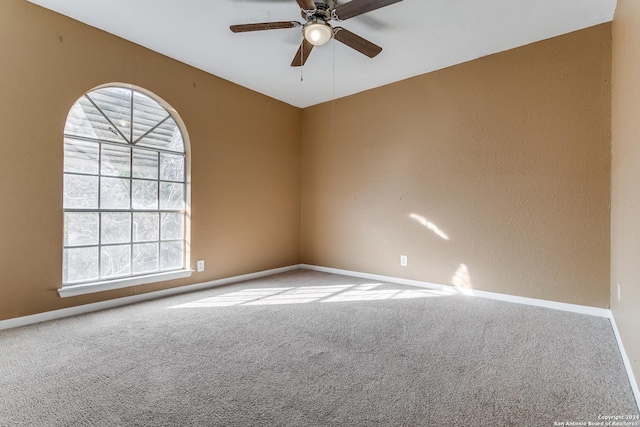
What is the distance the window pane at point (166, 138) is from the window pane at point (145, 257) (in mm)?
1053

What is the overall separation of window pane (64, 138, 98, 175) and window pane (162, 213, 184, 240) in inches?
31.0

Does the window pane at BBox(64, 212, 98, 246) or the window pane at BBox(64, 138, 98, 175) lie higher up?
the window pane at BBox(64, 138, 98, 175)

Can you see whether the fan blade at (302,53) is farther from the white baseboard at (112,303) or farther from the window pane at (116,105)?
the white baseboard at (112,303)

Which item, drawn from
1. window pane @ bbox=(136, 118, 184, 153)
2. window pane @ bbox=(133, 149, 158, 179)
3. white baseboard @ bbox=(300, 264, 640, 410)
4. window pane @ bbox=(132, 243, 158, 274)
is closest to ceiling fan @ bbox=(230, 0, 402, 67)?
window pane @ bbox=(136, 118, 184, 153)

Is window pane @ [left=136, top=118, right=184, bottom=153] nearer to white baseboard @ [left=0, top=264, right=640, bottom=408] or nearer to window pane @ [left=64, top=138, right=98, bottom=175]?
window pane @ [left=64, top=138, right=98, bottom=175]

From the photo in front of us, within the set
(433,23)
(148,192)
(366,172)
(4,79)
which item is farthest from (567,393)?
(4,79)

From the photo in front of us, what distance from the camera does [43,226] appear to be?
2502 millimetres

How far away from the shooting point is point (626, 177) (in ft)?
6.16

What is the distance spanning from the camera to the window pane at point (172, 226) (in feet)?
11.0

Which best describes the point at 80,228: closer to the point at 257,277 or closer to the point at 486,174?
the point at 257,277

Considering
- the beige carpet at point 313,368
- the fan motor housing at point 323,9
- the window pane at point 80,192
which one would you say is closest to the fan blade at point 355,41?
the fan motor housing at point 323,9

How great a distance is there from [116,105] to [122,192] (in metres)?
0.84

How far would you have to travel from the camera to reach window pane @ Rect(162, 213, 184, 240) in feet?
11.0

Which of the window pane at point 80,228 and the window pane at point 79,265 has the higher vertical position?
the window pane at point 80,228
